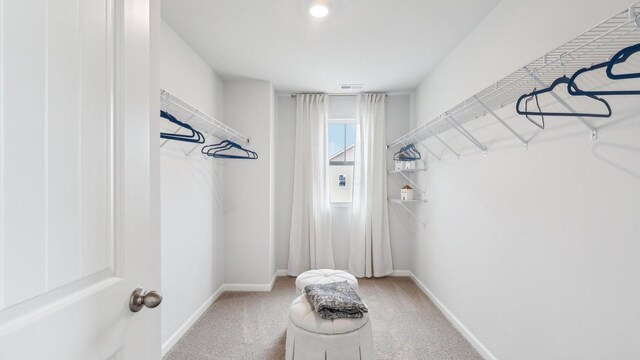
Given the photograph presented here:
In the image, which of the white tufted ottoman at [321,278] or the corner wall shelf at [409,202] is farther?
the corner wall shelf at [409,202]

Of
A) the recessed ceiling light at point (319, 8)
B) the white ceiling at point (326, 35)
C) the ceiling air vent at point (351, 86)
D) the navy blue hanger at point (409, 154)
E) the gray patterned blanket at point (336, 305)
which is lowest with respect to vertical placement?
the gray patterned blanket at point (336, 305)

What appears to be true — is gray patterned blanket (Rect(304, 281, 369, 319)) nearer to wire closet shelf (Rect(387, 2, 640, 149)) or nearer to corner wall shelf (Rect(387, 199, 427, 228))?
wire closet shelf (Rect(387, 2, 640, 149))

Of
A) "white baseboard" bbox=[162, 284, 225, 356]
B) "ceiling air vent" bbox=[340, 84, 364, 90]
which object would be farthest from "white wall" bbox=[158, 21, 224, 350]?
"ceiling air vent" bbox=[340, 84, 364, 90]

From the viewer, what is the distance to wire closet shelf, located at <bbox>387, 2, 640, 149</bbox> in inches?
37.2

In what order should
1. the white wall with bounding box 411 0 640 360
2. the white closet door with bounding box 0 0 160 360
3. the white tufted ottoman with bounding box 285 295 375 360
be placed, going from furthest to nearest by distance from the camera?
the white tufted ottoman with bounding box 285 295 375 360 < the white wall with bounding box 411 0 640 360 < the white closet door with bounding box 0 0 160 360


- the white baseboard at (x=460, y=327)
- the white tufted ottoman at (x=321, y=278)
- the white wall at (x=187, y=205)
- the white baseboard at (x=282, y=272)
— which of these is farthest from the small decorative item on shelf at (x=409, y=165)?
the white wall at (x=187, y=205)

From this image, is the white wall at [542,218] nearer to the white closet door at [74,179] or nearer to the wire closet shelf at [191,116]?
the white closet door at [74,179]

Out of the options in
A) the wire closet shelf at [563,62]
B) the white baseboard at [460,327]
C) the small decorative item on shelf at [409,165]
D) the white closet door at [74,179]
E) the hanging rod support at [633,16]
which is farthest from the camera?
the small decorative item on shelf at [409,165]

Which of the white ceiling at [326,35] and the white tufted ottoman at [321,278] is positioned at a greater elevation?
the white ceiling at [326,35]

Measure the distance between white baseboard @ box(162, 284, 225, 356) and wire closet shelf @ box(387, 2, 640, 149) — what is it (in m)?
2.57

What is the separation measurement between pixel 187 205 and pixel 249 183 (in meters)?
1.02

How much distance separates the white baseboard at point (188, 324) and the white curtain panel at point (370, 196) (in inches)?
67.2

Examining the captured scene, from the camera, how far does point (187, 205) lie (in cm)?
255

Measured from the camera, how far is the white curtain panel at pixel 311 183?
390 centimetres
